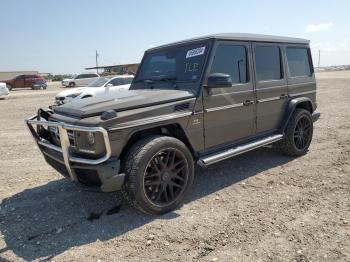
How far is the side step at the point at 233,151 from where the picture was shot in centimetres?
436

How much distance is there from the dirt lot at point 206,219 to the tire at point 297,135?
249mm

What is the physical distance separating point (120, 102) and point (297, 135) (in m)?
3.67

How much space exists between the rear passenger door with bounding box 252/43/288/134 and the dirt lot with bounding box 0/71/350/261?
0.80 metres

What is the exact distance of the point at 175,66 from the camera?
4.83m

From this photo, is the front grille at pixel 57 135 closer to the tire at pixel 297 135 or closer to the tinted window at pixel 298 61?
the tire at pixel 297 135

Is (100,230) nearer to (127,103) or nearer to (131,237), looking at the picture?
(131,237)

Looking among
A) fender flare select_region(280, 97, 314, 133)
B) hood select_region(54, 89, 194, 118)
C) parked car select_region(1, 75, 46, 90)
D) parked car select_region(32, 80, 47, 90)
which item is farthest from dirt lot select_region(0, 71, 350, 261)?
parked car select_region(1, 75, 46, 90)

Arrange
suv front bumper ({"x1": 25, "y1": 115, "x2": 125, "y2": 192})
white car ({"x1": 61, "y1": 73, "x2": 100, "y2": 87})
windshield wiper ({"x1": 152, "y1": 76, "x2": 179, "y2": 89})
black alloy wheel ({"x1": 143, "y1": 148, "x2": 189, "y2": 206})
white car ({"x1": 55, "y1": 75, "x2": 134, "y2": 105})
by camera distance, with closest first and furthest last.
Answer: suv front bumper ({"x1": 25, "y1": 115, "x2": 125, "y2": 192}) < black alloy wheel ({"x1": 143, "y1": 148, "x2": 189, "y2": 206}) < windshield wiper ({"x1": 152, "y1": 76, "x2": 179, "y2": 89}) < white car ({"x1": 55, "y1": 75, "x2": 134, "y2": 105}) < white car ({"x1": 61, "y1": 73, "x2": 100, "y2": 87})

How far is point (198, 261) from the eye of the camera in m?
3.07

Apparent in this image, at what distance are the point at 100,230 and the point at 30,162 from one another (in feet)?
10.8

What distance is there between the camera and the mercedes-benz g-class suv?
365 centimetres

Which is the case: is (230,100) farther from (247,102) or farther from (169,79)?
(169,79)

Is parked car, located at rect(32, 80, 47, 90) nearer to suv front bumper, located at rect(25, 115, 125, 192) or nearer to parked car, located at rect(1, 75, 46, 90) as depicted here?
parked car, located at rect(1, 75, 46, 90)

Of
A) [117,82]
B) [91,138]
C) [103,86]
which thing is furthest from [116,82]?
[91,138]
